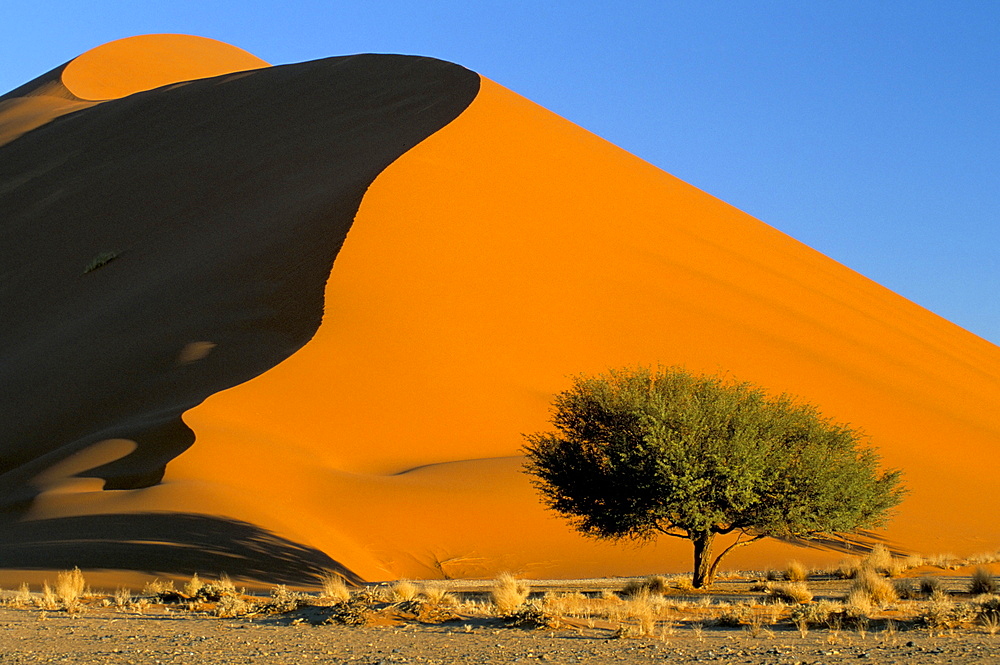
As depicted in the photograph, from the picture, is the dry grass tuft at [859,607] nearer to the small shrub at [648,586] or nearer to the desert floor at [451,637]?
the desert floor at [451,637]

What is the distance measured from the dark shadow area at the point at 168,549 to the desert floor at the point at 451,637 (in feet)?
8.54

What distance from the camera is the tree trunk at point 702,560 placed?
15656 mm

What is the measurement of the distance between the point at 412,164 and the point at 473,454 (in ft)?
45.2

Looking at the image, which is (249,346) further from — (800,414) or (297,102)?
(297,102)

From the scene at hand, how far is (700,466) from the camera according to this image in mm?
15141

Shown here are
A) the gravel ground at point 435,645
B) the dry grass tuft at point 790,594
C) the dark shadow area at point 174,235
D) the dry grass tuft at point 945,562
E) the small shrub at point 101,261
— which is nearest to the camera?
the gravel ground at point 435,645

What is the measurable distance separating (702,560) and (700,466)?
5.02ft

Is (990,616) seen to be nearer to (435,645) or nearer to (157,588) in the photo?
(435,645)

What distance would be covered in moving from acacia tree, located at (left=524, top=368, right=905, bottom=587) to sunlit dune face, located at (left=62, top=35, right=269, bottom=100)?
5565 centimetres

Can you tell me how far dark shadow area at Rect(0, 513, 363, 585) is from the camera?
52.7ft

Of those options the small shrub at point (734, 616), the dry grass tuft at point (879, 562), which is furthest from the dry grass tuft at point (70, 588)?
the dry grass tuft at point (879, 562)

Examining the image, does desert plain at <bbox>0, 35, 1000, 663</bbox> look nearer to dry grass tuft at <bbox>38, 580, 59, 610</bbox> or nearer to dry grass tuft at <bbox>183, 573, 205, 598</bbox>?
dry grass tuft at <bbox>38, 580, 59, 610</bbox>

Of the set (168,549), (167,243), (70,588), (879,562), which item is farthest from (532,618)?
(167,243)

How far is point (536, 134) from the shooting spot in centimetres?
3922
